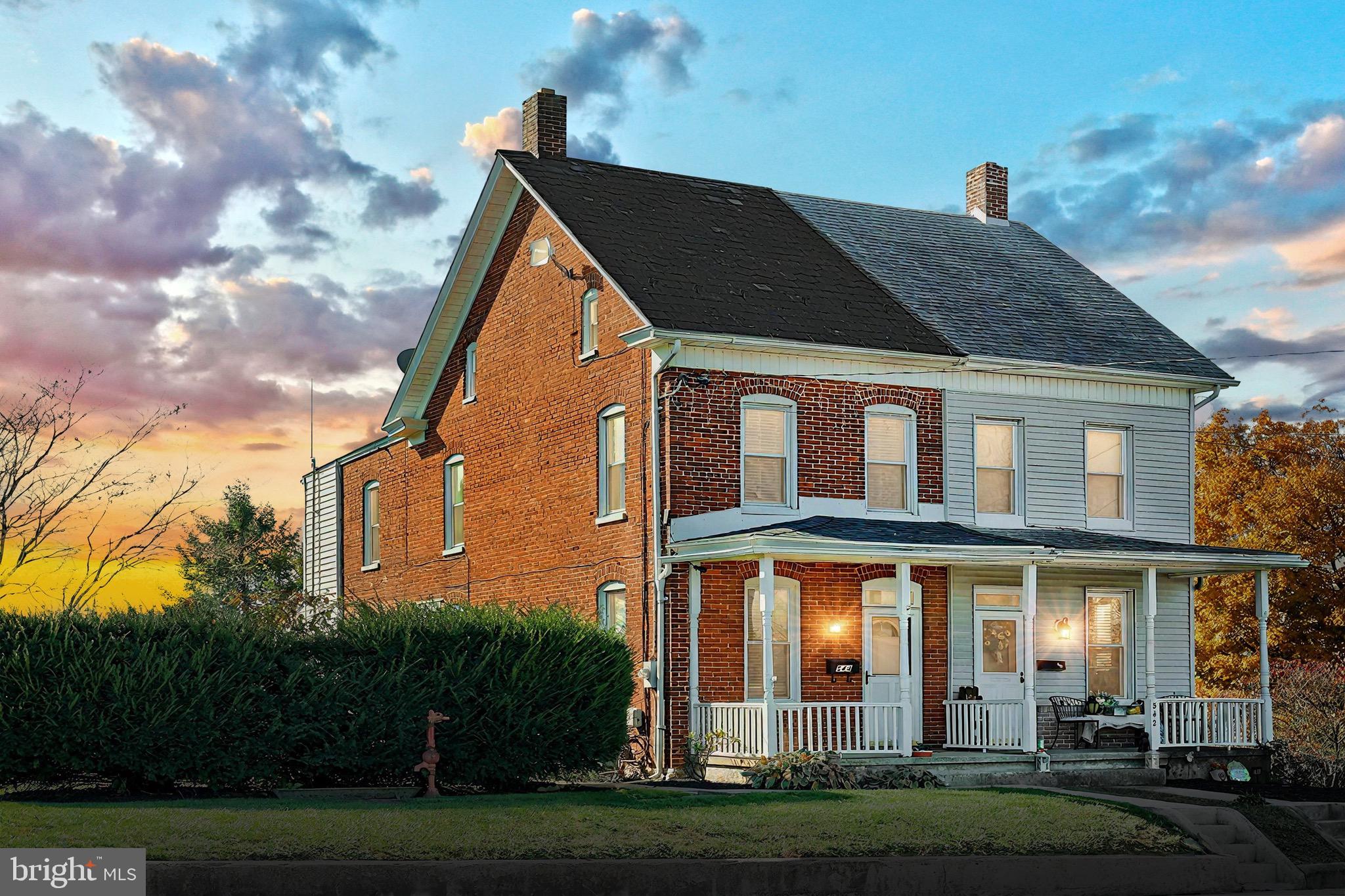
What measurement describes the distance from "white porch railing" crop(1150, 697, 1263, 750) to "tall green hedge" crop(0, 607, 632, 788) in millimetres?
9230

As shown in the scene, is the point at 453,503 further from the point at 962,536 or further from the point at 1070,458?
the point at 1070,458

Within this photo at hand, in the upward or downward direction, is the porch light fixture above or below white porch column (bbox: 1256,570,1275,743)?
above

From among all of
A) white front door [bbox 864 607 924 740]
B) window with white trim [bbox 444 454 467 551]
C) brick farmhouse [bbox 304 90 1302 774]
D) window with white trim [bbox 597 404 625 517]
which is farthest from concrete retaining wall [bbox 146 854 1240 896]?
window with white trim [bbox 444 454 467 551]

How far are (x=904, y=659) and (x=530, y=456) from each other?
813 centimetres

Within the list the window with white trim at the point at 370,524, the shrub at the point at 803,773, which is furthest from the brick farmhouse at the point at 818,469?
the window with white trim at the point at 370,524

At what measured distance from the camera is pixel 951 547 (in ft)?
70.7

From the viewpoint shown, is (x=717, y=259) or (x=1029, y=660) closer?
(x=1029, y=660)

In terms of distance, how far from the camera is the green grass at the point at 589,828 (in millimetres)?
13000

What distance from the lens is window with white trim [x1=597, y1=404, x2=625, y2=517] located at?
24297mm

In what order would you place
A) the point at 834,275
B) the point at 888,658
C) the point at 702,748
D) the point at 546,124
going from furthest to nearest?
the point at 546,124 < the point at 834,275 < the point at 888,658 < the point at 702,748

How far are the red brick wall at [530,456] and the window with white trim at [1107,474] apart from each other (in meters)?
8.22

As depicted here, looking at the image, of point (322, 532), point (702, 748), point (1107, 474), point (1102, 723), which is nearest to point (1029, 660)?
point (1102, 723)

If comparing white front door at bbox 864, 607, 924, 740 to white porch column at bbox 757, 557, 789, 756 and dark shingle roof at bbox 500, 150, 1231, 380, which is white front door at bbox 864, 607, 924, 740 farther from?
dark shingle roof at bbox 500, 150, 1231, 380

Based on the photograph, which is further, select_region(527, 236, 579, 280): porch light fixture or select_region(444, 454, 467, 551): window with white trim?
select_region(444, 454, 467, 551): window with white trim
